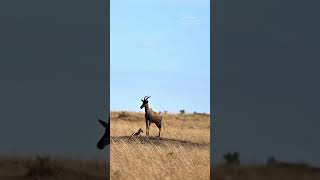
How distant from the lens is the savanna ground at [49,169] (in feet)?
50.8

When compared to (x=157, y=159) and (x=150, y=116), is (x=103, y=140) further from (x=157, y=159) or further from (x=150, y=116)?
(x=150, y=116)

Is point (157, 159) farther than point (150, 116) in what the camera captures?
No

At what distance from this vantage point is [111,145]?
19.1 metres

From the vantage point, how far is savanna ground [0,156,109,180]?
15.5m

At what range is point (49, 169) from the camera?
15.8 metres
